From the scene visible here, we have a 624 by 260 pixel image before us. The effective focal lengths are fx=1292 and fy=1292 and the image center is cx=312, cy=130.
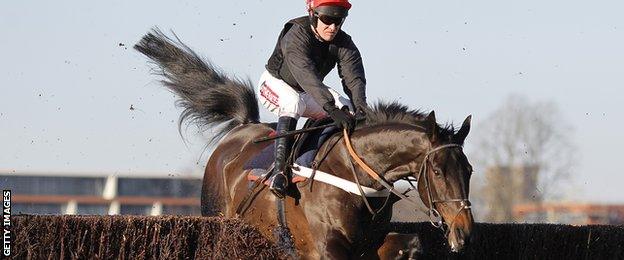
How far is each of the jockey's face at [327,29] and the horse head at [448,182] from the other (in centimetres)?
100

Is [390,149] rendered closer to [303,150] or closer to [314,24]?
[303,150]

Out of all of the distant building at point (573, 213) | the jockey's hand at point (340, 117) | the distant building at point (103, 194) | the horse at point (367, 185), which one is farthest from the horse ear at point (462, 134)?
the distant building at point (573, 213)

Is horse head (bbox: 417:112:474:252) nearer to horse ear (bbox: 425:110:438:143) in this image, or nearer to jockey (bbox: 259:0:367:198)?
horse ear (bbox: 425:110:438:143)

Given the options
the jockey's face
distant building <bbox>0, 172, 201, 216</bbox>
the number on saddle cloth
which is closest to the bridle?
the number on saddle cloth

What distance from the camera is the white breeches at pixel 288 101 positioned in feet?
25.6

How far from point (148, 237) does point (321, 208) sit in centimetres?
100

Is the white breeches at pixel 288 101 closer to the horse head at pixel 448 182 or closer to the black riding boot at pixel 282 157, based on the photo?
the black riding boot at pixel 282 157

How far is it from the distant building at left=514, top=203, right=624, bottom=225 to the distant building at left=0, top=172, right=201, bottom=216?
8.03m

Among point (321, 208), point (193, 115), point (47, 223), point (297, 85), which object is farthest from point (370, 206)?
point (193, 115)

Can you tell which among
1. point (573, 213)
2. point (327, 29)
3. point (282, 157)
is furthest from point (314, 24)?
point (573, 213)

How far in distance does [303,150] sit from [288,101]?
0.41 m

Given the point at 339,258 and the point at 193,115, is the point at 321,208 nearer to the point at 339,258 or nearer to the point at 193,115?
the point at 339,258

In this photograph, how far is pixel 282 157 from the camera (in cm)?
757

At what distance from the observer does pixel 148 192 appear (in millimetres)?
26078
